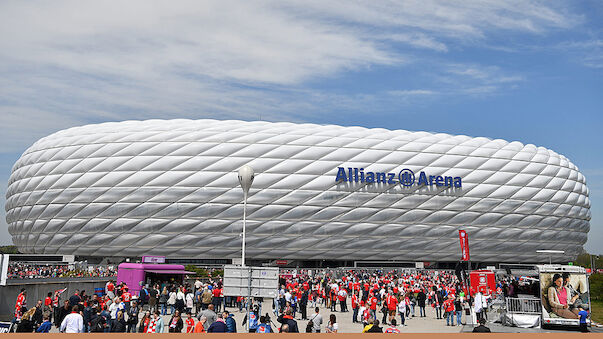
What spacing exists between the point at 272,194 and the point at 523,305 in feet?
101

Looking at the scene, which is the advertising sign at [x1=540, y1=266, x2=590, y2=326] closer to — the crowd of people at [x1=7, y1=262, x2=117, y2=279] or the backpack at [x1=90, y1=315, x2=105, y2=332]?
the backpack at [x1=90, y1=315, x2=105, y2=332]

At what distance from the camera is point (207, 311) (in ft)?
44.3

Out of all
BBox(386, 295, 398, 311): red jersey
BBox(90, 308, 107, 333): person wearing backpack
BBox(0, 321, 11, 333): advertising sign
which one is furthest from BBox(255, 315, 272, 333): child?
BBox(386, 295, 398, 311): red jersey

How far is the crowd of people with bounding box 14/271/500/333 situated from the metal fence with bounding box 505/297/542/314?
1302mm

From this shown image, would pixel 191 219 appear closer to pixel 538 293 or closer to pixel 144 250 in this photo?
pixel 144 250

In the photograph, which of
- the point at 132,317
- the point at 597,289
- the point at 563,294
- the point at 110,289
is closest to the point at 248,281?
the point at 132,317

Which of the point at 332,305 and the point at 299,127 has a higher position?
the point at 299,127

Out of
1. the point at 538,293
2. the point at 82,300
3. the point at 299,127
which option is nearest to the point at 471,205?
the point at 299,127

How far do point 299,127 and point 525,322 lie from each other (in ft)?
117

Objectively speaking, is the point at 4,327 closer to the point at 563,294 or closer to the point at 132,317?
the point at 132,317

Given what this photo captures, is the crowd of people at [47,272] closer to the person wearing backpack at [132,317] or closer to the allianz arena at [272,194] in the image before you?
the allianz arena at [272,194]

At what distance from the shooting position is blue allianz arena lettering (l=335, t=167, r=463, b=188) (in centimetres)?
4953

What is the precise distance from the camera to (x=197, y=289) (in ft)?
79.9

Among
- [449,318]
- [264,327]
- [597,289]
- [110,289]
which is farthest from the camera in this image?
[597,289]
